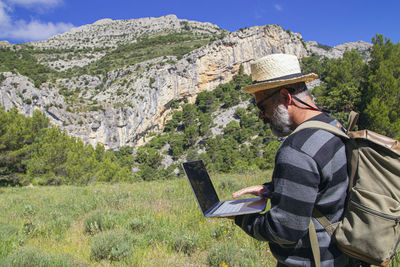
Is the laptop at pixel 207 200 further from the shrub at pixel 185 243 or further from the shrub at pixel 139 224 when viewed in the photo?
the shrub at pixel 139 224

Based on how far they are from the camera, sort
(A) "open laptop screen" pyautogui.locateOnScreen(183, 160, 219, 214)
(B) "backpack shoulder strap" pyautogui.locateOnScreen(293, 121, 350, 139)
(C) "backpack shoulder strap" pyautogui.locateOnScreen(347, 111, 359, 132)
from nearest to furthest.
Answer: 1. (B) "backpack shoulder strap" pyautogui.locateOnScreen(293, 121, 350, 139)
2. (C) "backpack shoulder strap" pyautogui.locateOnScreen(347, 111, 359, 132)
3. (A) "open laptop screen" pyautogui.locateOnScreen(183, 160, 219, 214)

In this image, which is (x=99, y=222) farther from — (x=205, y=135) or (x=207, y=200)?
(x=205, y=135)

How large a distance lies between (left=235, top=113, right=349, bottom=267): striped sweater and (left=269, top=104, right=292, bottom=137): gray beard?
194mm

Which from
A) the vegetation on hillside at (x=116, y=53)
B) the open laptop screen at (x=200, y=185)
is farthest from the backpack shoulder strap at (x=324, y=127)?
the vegetation on hillside at (x=116, y=53)

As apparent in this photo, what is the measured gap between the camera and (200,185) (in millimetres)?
1527

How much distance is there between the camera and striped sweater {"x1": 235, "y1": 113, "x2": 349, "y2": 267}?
980 mm

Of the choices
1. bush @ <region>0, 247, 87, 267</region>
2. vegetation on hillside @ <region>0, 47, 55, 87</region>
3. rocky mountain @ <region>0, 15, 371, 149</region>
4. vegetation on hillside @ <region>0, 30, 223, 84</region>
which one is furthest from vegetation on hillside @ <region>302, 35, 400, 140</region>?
vegetation on hillside @ <region>0, 47, 55, 87</region>

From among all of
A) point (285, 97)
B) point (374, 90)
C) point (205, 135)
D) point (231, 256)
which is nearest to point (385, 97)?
point (374, 90)

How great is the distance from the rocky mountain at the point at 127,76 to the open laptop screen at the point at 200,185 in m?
48.9

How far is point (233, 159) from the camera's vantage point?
4381 cm

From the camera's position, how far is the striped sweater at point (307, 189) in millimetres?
980

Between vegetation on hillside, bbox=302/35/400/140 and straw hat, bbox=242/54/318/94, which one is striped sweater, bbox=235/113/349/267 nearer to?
straw hat, bbox=242/54/318/94

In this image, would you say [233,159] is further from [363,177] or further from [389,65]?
[363,177]

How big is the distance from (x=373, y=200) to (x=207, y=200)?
0.88 meters
